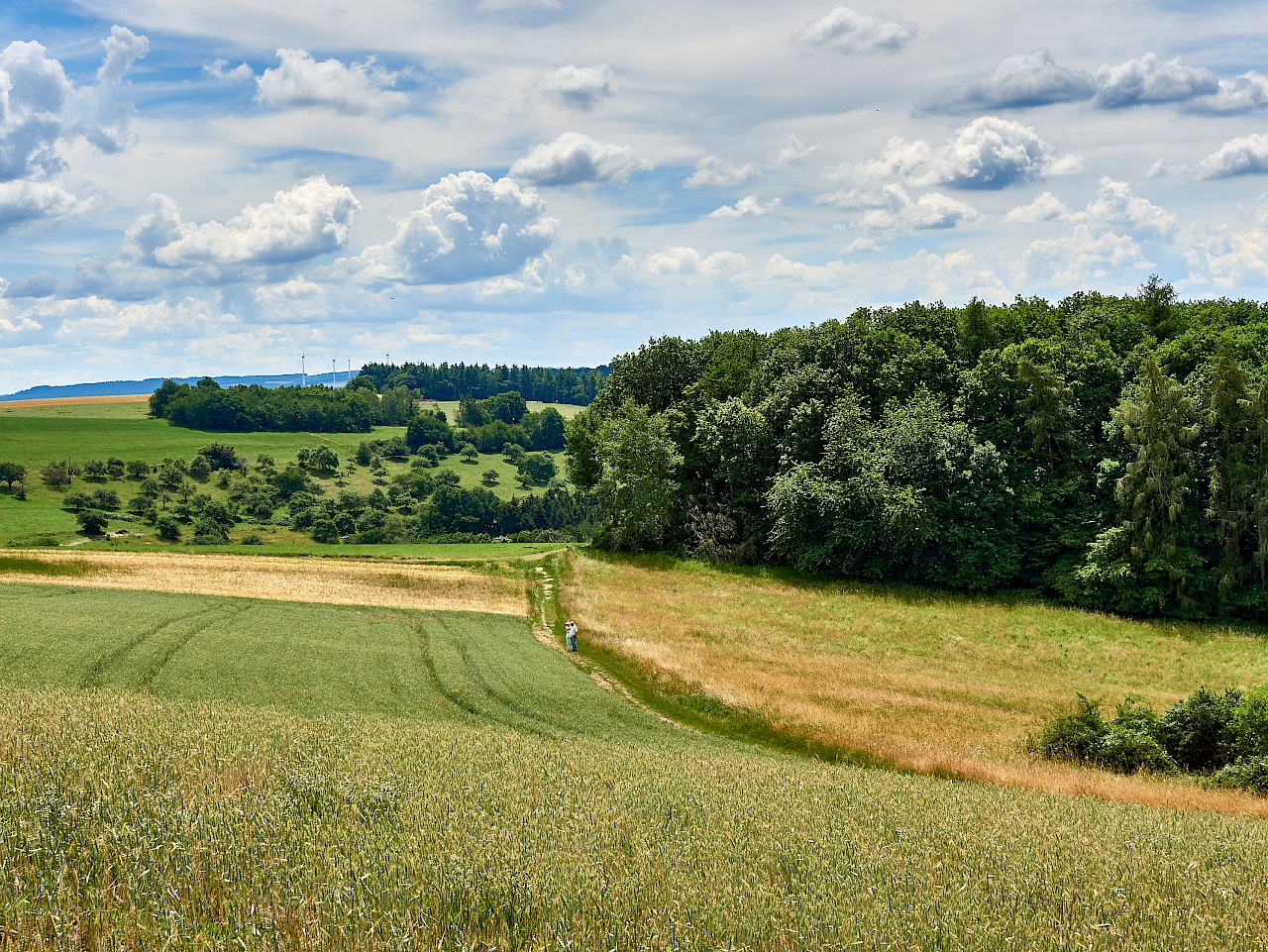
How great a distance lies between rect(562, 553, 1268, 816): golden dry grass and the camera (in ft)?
77.9

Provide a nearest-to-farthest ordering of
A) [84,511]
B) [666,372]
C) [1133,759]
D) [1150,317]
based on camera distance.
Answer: [1133,759], [1150,317], [666,372], [84,511]

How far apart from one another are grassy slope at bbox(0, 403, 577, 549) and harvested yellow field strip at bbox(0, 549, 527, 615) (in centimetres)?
6460

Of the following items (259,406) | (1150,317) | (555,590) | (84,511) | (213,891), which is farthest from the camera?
(259,406)

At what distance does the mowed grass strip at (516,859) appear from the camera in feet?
19.0

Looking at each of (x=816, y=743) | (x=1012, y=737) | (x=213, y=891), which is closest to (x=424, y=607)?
(x=816, y=743)

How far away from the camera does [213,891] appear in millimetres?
6203

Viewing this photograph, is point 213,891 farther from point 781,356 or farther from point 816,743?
point 781,356

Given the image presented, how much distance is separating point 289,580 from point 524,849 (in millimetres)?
45841

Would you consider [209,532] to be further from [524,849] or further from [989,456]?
[524,849]

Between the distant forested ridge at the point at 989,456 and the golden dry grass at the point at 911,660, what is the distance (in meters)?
4.06

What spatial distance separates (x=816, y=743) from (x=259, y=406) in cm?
20442

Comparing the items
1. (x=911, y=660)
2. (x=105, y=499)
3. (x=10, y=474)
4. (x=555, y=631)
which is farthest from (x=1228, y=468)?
(x=10, y=474)

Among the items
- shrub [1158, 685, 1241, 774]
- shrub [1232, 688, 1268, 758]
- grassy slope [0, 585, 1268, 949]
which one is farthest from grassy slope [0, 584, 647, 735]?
shrub [1232, 688, 1268, 758]

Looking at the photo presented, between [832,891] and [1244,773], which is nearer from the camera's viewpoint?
[832,891]
